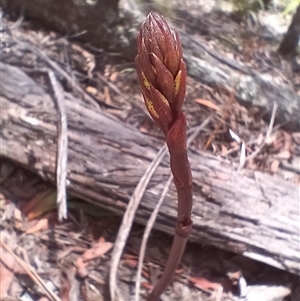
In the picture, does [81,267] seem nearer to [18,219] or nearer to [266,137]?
[18,219]

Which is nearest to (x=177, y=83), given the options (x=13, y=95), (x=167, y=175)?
(x=167, y=175)

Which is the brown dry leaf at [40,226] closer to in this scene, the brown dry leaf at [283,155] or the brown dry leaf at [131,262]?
the brown dry leaf at [131,262]

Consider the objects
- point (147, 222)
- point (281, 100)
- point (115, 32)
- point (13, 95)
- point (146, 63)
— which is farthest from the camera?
point (115, 32)

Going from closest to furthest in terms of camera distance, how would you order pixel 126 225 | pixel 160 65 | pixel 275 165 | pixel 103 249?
pixel 160 65 → pixel 126 225 → pixel 103 249 → pixel 275 165

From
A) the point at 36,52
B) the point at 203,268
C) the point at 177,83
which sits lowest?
the point at 203,268

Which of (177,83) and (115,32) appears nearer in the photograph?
(177,83)

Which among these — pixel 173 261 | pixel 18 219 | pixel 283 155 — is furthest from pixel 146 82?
pixel 283 155

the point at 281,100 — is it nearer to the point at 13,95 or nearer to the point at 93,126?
the point at 93,126
